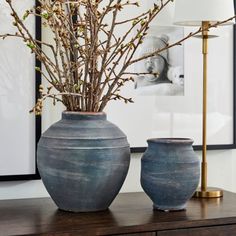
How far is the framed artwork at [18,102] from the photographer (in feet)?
4.70

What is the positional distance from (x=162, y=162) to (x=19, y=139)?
43 cm

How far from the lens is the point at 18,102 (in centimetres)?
145

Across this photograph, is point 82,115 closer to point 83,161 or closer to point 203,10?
point 83,161

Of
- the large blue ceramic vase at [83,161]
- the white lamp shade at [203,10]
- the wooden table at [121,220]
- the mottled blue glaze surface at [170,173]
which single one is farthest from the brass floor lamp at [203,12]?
the large blue ceramic vase at [83,161]

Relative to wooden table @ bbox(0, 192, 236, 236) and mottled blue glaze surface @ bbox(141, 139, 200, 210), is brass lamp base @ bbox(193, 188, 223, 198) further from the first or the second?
mottled blue glaze surface @ bbox(141, 139, 200, 210)

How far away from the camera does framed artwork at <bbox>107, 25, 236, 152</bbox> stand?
5.24ft

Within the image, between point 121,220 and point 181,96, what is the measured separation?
596mm

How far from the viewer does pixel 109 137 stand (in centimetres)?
124

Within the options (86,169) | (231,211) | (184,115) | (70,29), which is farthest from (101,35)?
(231,211)

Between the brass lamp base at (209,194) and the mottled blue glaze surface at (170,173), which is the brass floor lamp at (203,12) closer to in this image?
the brass lamp base at (209,194)

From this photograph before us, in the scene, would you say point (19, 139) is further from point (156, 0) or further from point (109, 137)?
point (156, 0)

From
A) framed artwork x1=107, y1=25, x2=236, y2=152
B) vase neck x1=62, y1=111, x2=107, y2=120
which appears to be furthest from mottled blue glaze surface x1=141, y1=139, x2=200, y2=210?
framed artwork x1=107, y1=25, x2=236, y2=152

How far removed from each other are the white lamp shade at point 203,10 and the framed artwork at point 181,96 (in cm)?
15

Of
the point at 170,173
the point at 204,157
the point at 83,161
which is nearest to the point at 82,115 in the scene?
the point at 83,161
